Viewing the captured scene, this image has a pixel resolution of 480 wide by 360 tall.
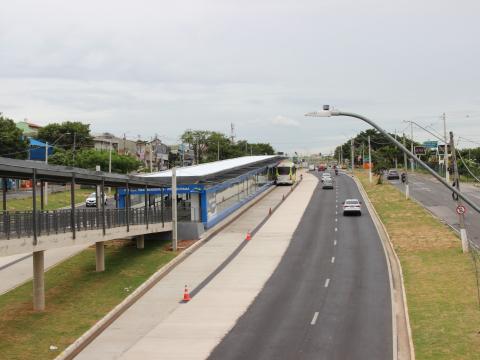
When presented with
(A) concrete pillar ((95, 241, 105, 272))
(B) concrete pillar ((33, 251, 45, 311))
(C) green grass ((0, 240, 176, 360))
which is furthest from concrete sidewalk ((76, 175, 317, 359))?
(A) concrete pillar ((95, 241, 105, 272))

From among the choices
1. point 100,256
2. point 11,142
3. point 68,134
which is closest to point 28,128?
point 68,134

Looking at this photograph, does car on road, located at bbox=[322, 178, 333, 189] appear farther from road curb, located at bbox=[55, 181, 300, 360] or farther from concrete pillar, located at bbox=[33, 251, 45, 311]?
concrete pillar, located at bbox=[33, 251, 45, 311]

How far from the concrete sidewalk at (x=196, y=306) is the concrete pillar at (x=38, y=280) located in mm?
4038

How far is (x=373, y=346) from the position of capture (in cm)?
2136

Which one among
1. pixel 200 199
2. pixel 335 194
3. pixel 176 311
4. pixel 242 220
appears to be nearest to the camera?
pixel 176 311

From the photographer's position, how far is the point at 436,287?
2938 cm

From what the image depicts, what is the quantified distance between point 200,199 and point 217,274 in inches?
625

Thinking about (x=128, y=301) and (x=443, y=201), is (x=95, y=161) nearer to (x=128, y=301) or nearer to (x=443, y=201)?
(x=443, y=201)

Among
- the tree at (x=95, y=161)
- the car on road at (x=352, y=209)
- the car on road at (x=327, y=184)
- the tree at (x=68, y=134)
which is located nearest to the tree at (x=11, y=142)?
the tree at (x=95, y=161)

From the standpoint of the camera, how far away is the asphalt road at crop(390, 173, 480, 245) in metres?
48.8

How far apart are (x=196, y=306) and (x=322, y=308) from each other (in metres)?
5.83

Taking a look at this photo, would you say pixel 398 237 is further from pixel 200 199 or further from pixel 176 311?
pixel 176 311

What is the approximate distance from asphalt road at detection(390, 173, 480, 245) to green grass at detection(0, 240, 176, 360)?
23.2 meters

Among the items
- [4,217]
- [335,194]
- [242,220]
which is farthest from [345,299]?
[335,194]
